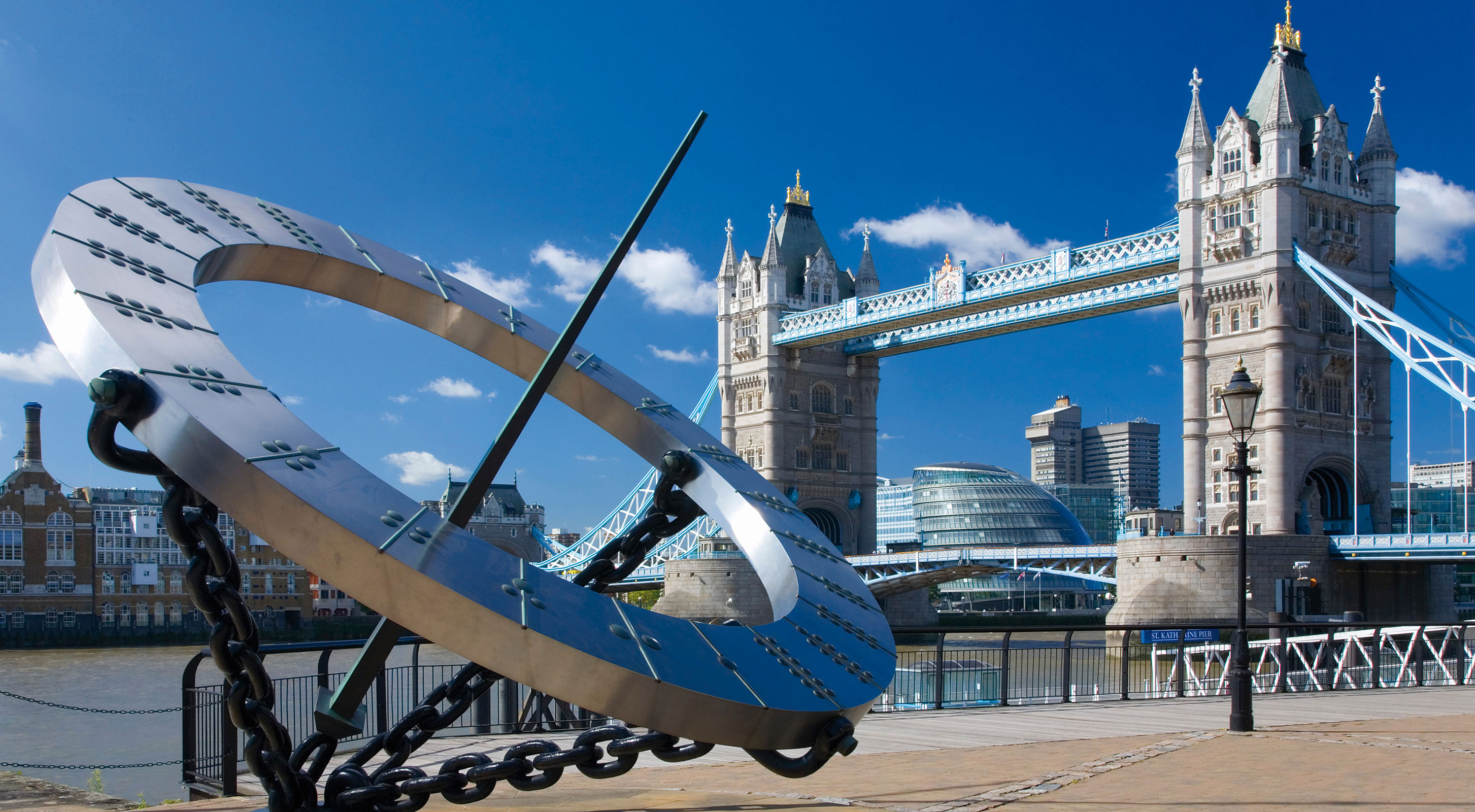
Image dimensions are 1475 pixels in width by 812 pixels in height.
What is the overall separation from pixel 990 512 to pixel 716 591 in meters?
33.7

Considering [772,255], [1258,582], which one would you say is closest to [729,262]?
[772,255]

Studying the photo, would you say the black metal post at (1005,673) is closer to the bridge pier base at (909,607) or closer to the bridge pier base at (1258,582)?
the bridge pier base at (1258,582)

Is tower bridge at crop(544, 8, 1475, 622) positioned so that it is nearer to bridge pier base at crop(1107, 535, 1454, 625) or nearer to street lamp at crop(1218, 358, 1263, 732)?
bridge pier base at crop(1107, 535, 1454, 625)

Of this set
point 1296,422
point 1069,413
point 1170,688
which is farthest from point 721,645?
point 1069,413

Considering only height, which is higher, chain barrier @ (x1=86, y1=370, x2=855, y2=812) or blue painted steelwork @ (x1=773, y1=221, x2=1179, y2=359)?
blue painted steelwork @ (x1=773, y1=221, x2=1179, y2=359)

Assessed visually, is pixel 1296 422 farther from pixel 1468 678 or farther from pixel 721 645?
pixel 721 645

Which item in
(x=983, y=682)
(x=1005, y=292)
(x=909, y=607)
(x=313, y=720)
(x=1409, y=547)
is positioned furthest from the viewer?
(x=909, y=607)

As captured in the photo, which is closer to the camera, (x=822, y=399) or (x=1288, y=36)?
(x=1288, y=36)

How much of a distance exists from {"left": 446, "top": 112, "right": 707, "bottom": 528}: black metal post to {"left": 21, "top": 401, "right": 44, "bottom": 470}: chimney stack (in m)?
51.7

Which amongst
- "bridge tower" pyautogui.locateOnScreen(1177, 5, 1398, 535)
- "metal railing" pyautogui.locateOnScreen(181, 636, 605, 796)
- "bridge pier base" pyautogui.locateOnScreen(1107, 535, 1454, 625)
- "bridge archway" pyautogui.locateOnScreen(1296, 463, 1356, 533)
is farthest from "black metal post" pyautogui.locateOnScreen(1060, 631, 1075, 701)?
"bridge archway" pyautogui.locateOnScreen(1296, 463, 1356, 533)

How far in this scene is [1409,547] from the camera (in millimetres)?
27484

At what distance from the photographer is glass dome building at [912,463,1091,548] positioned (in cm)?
6956

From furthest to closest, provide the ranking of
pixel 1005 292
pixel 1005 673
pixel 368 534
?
pixel 1005 292 → pixel 1005 673 → pixel 368 534

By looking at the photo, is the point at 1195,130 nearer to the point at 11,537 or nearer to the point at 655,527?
the point at 655,527
